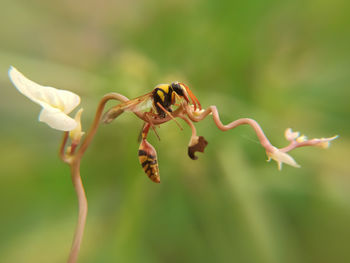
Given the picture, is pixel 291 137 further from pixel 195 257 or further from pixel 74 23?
pixel 74 23

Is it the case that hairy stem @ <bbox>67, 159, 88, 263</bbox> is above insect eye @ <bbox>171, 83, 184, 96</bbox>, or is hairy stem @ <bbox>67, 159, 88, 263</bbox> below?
below

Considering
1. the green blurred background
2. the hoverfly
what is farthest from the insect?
the green blurred background

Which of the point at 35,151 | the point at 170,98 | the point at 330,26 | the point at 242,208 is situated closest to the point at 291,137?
the point at 170,98

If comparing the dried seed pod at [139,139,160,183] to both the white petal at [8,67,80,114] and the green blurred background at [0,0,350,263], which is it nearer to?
the white petal at [8,67,80,114]

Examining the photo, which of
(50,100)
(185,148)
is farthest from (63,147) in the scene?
(185,148)

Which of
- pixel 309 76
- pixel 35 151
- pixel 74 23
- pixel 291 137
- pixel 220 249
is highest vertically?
pixel 74 23

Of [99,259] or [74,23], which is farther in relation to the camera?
[74,23]
